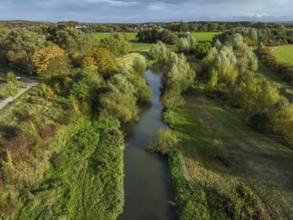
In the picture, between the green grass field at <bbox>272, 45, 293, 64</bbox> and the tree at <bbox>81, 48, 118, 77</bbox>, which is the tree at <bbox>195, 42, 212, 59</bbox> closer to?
the green grass field at <bbox>272, 45, 293, 64</bbox>

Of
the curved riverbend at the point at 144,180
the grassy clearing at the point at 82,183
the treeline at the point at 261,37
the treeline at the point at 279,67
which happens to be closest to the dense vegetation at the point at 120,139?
the grassy clearing at the point at 82,183

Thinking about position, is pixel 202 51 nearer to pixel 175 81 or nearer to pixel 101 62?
pixel 175 81

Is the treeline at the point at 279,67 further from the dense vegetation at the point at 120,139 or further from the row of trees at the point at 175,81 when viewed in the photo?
the row of trees at the point at 175,81

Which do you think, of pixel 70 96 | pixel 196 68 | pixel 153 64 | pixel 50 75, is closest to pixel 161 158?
pixel 70 96

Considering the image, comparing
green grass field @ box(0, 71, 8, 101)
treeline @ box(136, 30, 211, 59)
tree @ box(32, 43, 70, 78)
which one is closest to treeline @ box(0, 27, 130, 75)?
tree @ box(32, 43, 70, 78)

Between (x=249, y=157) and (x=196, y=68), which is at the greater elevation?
(x=196, y=68)

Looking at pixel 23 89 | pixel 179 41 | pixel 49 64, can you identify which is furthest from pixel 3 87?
pixel 179 41

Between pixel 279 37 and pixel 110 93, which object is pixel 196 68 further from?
pixel 279 37
